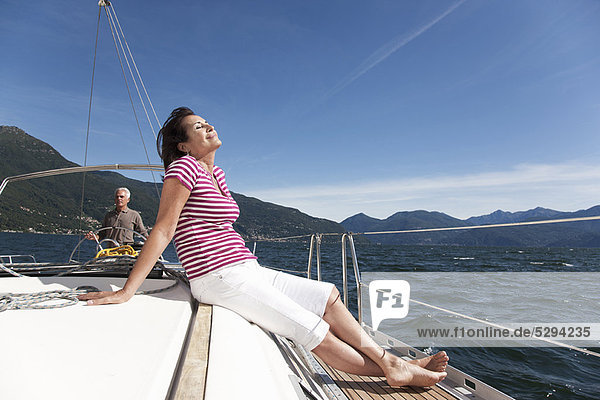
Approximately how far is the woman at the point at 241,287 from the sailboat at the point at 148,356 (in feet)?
0.21

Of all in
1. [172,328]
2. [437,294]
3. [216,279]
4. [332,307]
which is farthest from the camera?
[437,294]

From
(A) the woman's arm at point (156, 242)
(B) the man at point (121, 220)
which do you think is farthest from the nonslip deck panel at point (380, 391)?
(B) the man at point (121, 220)

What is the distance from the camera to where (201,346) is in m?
0.83

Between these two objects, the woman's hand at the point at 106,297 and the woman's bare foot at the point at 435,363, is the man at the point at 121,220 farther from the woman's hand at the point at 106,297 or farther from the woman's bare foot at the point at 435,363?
the woman's bare foot at the point at 435,363

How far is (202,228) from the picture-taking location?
1.29 meters

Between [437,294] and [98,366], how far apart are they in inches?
280

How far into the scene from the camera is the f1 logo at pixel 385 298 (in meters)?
2.22

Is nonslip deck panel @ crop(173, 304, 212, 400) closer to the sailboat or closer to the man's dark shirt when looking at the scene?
the sailboat

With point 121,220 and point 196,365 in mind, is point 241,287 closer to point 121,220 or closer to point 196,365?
point 196,365

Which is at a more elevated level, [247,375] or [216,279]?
[216,279]

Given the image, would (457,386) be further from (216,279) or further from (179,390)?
(179,390)

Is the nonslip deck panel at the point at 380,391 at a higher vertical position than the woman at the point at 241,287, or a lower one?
lower

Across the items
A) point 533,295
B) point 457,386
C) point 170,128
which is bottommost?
point 533,295

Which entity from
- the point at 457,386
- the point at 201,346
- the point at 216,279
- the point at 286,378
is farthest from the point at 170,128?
the point at 457,386
